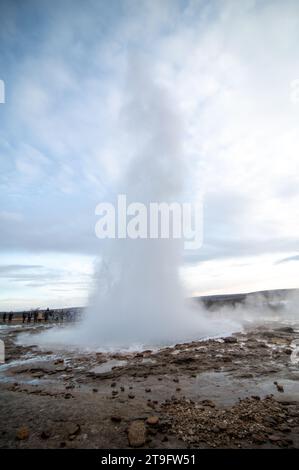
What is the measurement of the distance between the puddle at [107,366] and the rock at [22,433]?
14.4 feet

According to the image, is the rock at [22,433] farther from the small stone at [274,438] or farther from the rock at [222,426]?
the small stone at [274,438]

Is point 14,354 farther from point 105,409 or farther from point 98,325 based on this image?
point 105,409

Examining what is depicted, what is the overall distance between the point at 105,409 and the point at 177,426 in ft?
5.82

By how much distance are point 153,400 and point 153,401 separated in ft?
0.42

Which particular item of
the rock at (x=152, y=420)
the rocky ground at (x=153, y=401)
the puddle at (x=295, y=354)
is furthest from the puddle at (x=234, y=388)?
the puddle at (x=295, y=354)

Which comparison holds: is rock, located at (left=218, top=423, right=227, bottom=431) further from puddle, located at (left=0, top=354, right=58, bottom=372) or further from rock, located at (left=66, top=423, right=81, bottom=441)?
puddle, located at (left=0, top=354, right=58, bottom=372)

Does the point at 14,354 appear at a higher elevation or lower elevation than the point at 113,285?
lower

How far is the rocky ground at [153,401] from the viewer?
451 centimetres

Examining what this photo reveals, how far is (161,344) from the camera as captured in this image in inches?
548

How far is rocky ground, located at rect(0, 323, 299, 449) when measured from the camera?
451cm

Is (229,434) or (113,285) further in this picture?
(113,285)

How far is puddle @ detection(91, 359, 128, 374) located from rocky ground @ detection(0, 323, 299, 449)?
0.13 feet

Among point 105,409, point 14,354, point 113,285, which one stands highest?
point 113,285
